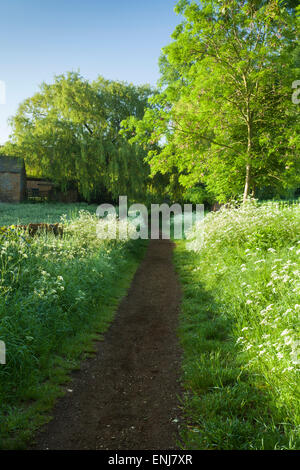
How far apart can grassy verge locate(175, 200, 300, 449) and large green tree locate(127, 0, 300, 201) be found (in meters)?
4.50

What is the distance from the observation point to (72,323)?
527 centimetres

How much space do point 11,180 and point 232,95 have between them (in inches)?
855

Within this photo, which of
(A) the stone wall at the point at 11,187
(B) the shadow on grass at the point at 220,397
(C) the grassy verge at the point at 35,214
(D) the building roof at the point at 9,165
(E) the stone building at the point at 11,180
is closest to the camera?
(B) the shadow on grass at the point at 220,397

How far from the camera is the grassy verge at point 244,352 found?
109 inches

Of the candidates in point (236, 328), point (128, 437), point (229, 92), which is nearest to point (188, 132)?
point (229, 92)

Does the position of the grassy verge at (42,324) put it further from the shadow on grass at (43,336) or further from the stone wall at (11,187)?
the stone wall at (11,187)

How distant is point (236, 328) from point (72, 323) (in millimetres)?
3032

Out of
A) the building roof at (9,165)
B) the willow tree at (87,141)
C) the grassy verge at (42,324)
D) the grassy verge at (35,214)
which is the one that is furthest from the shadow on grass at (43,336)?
the building roof at (9,165)

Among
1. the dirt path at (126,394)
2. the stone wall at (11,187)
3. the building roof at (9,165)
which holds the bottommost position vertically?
the dirt path at (126,394)

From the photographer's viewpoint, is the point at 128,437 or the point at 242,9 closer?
the point at 128,437

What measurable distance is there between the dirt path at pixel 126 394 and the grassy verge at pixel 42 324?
0.23m

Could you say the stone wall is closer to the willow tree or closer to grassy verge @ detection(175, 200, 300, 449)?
the willow tree

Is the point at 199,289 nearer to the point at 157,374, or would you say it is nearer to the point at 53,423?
the point at 157,374
